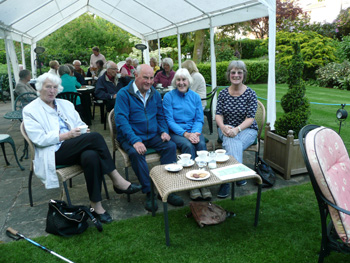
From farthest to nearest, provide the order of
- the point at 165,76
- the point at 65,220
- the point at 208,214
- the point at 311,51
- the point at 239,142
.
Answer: the point at 311,51 → the point at 165,76 → the point at 239,142 → the point at 208,214 → the point at 65,220

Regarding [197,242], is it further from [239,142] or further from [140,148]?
[239,142]

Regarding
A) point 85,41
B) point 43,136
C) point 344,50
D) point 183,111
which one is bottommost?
point 43,136

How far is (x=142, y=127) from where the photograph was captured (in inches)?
122

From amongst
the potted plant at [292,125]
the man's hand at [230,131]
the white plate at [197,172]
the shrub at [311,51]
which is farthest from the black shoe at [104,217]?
the shrub at [311,51]

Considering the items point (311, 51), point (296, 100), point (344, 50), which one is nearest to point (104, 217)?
point (296, 100)

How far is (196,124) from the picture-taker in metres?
3.39

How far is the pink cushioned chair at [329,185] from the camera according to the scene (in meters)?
1.62

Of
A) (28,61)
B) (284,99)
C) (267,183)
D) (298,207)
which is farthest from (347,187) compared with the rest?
(28,61)

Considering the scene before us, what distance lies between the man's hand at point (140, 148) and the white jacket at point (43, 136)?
2.43 feet

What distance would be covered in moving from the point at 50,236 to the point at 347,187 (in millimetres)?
2327

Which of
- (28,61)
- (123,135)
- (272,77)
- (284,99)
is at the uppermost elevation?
(28,61)

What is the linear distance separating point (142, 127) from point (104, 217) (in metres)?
1.02

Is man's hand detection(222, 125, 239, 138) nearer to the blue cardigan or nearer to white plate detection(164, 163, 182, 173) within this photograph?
the blue cardigan

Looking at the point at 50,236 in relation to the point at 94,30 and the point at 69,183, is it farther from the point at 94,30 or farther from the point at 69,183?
the point at 94,30
